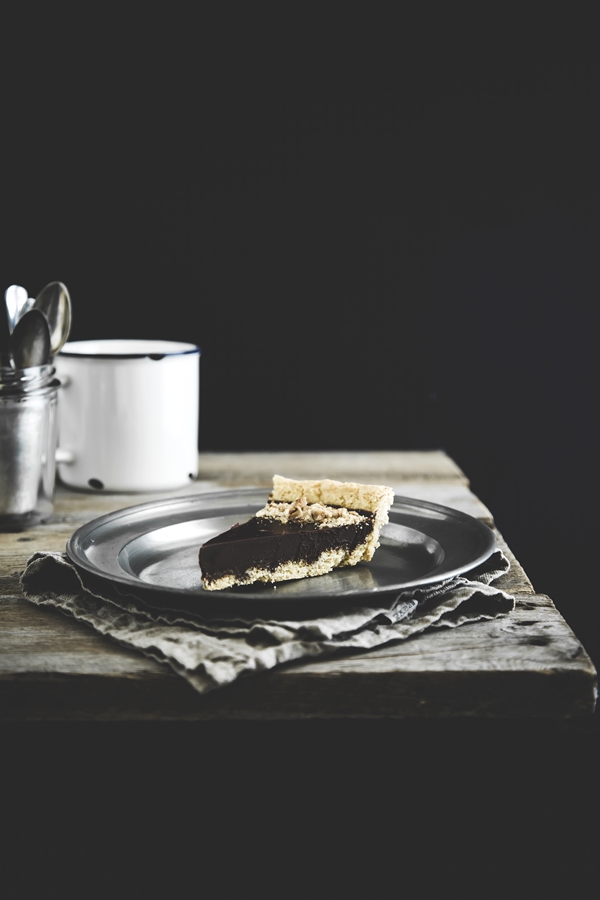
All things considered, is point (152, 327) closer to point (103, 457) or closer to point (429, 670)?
point (103, 457)

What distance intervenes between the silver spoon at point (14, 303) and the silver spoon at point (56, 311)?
4cm

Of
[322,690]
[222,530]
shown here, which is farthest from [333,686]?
[222,530]

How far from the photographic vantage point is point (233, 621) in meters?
0.84

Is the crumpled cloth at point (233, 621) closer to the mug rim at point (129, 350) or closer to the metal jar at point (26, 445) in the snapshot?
the metal jar at point (26, 445)

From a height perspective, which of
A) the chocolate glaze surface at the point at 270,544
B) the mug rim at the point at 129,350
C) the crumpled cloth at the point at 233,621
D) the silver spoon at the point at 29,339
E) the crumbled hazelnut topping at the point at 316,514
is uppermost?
the silver spoon at the point at 29,339

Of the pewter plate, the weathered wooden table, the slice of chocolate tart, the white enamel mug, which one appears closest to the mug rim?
the white enamel mug

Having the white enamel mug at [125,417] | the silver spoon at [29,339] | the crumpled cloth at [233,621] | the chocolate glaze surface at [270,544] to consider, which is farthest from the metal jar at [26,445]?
the chocolate glaze surface at [270,544]

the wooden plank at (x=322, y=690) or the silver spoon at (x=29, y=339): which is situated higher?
the silver spoon at (x=29, y=339)

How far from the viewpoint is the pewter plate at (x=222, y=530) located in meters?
0.90

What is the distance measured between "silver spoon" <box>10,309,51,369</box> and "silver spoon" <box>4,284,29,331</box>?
75 mm

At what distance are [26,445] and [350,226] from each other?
84 centimetres

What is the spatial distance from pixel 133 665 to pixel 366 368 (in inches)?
44.0

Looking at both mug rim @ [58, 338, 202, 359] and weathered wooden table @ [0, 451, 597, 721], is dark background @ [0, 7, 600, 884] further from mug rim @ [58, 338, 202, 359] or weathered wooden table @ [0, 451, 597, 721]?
weathered wooden table @ [0, 451, 597, 721]

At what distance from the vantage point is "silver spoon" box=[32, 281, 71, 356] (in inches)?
54.0
